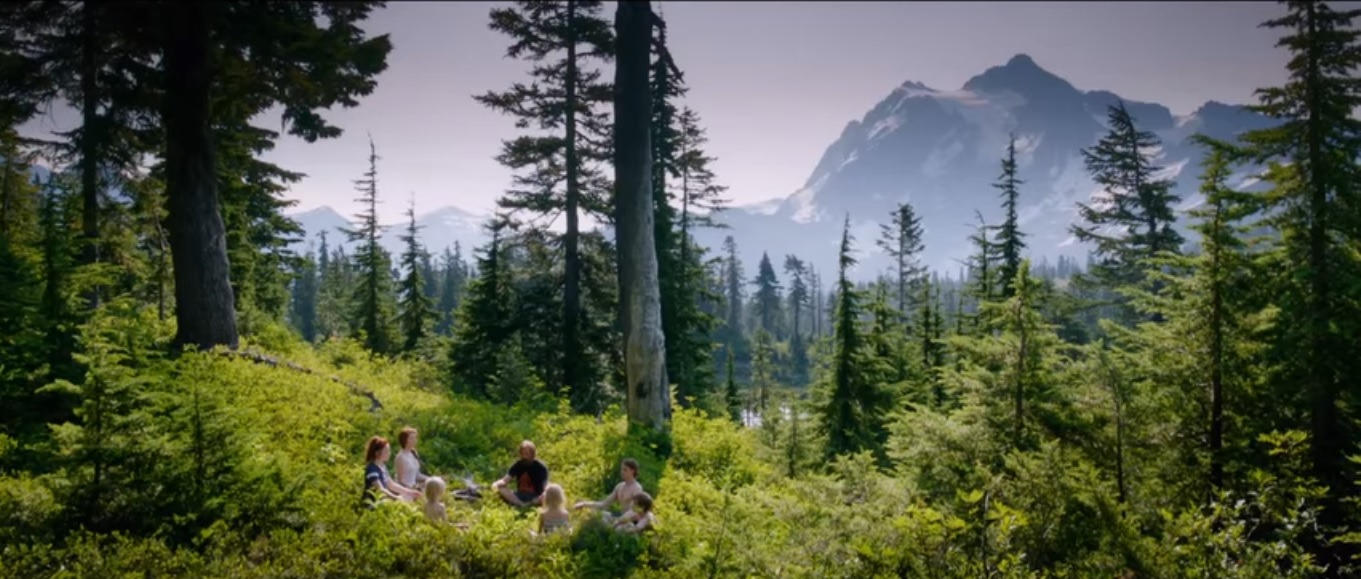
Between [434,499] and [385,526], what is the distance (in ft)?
4.31

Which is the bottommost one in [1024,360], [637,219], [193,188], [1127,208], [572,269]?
[1024,360]

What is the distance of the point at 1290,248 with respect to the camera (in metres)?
9.68

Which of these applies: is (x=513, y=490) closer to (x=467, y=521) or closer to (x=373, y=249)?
(x=467, y=521)

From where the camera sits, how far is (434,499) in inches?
271

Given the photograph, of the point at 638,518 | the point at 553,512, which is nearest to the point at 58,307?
the point at 553,512

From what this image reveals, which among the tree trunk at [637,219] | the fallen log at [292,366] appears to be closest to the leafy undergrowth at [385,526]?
the fallen log at [292,366]

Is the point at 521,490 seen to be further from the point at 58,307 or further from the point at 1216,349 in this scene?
the point at 1216,349

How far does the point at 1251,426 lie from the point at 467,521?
10.7 meters

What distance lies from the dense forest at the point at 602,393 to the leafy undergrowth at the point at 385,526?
3 centimetres

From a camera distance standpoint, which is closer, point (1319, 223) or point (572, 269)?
point (1319, 223)

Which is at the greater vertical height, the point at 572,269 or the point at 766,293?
the point at 572,269

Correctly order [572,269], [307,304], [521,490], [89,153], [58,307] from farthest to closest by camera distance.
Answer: [307,304] → [572,269] → [89,153] → [58,307] → [521,490]

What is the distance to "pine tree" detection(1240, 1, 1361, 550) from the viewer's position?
914 cm

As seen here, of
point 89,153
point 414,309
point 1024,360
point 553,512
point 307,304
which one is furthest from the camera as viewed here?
point 307,304
